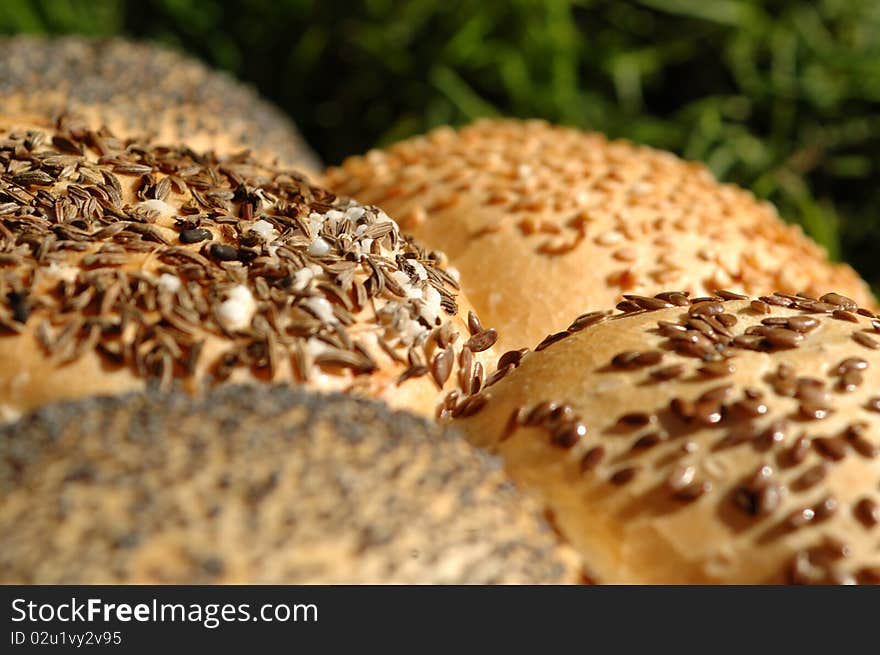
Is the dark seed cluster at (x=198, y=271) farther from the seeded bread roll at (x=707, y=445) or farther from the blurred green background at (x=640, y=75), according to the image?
the blurred green background at (x=640, y=75)

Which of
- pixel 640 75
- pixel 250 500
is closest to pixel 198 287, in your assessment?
pixel 250 500

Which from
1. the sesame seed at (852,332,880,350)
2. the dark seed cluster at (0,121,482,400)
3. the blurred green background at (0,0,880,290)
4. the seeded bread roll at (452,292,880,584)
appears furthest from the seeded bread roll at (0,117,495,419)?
the blurred green background at (0,0,880,290)

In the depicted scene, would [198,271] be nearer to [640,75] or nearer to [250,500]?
[250,500]

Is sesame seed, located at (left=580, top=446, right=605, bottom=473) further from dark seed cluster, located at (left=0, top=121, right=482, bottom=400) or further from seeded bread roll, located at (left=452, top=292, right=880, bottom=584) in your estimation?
dark seed cluster, located at (left=0, top=121, right=482, bottom=400)

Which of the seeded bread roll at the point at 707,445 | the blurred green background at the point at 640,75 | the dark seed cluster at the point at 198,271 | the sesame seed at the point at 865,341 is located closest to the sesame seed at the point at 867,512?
the seeded bread roll at the point at 707,445
